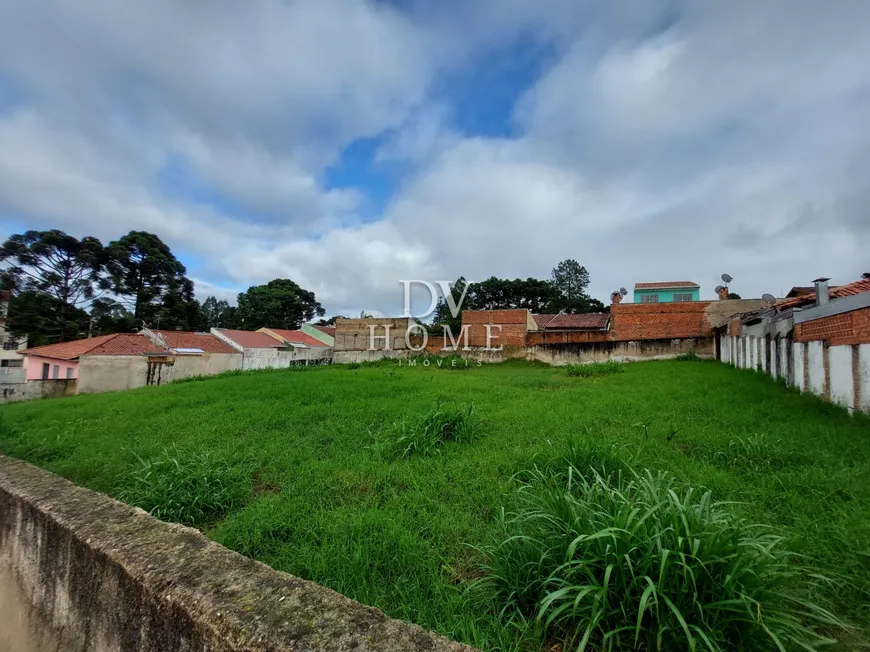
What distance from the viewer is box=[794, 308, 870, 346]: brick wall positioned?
4116mm

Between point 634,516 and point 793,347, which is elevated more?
point 793,347

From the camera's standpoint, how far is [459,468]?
3156mm

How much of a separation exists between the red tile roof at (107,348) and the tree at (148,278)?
7.28 meters

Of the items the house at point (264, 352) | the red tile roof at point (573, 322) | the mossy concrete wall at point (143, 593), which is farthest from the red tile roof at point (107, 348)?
the red tile roof at point (573, 322)

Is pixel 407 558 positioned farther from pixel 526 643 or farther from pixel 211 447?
pixel 211 447

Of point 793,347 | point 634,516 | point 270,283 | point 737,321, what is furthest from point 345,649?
point 270,283

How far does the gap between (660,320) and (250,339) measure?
21867mm

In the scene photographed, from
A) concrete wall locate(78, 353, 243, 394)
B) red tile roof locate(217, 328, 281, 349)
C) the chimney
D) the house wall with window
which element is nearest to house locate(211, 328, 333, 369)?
red tile roof locate(217, 328, 281, 349)

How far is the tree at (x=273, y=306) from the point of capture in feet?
115

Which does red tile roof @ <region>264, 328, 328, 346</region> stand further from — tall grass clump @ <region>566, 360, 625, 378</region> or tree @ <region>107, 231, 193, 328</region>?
tall grass clump @ <region>566, 360, 625, 378</region>

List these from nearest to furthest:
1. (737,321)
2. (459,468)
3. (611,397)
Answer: (459,468)
(611,397)
(737,321)

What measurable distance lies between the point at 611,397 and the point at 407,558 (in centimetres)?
479

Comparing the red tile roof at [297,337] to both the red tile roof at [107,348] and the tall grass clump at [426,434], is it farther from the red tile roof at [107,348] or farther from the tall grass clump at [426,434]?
the tall grass clump at [426,434]

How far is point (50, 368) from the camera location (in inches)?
716
